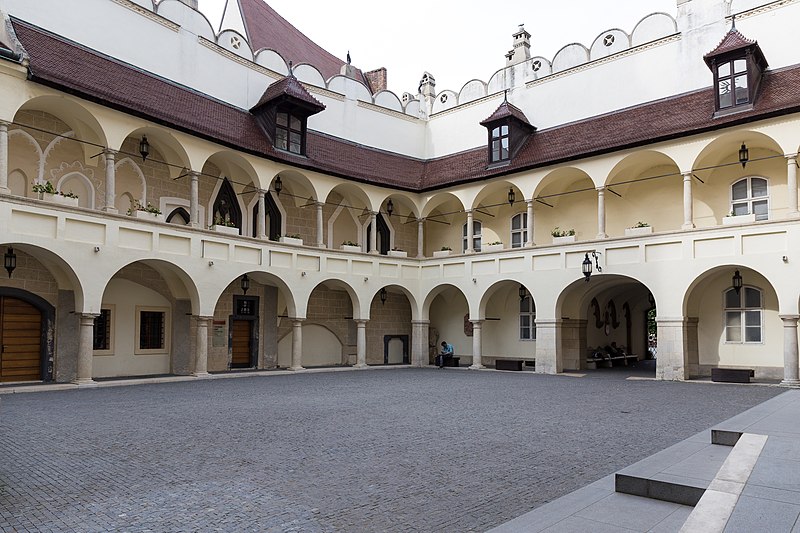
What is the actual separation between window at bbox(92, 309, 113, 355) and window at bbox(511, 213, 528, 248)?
15.7m

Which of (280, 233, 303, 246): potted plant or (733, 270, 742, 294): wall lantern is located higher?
(280, 233, 303, 246): potted plant

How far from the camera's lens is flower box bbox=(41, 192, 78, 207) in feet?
51.0

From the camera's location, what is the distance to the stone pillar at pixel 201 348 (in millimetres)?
19172

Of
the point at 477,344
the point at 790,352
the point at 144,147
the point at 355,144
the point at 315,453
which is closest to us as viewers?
the point at 315,453

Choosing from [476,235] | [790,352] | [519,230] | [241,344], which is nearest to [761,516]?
[790,352]

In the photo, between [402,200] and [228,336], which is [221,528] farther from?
[402,200]

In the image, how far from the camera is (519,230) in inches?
997

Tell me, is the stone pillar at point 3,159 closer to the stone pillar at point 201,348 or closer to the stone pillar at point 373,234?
the stone pillar at point 201,348

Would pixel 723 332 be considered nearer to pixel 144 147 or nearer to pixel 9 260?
pixel 144 147

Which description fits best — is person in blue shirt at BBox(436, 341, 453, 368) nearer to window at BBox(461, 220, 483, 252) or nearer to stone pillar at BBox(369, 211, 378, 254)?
window at BBox(461, 220, 483, 252)

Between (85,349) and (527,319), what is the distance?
16.9m

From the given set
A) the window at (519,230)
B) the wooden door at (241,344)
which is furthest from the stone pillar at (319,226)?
the window at (519,230)

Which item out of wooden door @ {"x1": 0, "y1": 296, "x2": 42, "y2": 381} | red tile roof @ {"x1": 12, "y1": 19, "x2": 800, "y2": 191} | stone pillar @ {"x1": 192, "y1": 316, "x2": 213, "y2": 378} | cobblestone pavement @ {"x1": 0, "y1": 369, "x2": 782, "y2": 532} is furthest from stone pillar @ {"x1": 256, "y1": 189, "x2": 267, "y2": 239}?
cobblestone pavement @ {"x1": 0, "y1": 369, "x2": 782, "y2": 532}

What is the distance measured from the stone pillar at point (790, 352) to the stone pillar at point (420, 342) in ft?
43.8
